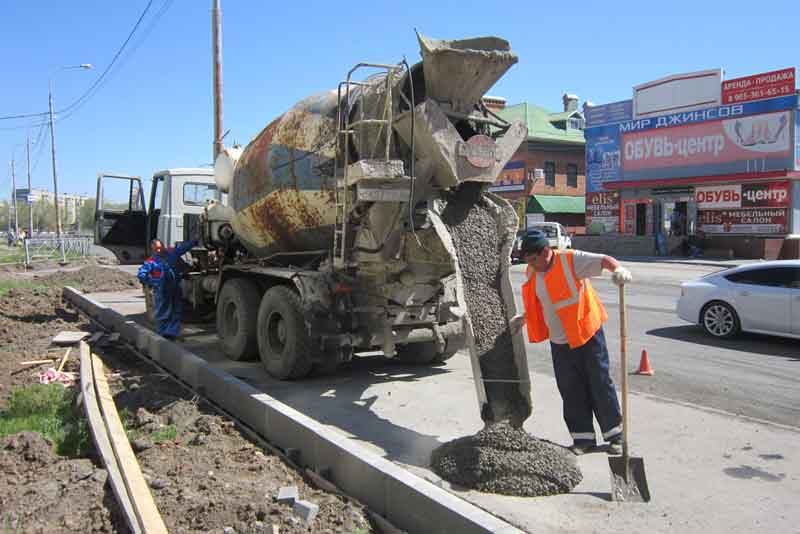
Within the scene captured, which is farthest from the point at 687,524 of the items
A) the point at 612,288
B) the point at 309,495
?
the point at 612,288

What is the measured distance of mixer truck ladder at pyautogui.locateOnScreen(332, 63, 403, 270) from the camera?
6.05 metres

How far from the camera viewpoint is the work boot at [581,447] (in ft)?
16.2

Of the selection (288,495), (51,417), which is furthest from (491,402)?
(51,417)

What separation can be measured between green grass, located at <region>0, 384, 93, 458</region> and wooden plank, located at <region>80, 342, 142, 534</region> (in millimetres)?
134

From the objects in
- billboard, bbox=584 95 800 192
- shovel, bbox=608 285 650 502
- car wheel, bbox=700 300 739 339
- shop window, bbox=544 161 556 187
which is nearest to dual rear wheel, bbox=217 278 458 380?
shovel, bbox=608 285 650 502

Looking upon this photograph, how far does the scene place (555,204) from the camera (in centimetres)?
4103

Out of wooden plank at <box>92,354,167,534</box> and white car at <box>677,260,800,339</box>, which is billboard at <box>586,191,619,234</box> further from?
wooden plank at <box>92,354,167,534</box>

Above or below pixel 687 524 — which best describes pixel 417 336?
above

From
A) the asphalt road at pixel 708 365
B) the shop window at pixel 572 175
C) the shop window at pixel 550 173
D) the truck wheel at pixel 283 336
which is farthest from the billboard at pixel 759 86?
the truck wheel at pixel 283 336

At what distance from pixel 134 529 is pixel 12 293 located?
1461 centimetres

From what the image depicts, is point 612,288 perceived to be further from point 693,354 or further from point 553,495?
point 553,495

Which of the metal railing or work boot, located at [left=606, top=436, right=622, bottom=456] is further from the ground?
the metal railing

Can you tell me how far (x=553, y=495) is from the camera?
14.0 feet

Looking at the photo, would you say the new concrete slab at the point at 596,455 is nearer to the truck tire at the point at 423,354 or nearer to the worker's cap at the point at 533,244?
the truck tire at the point at 423,354
